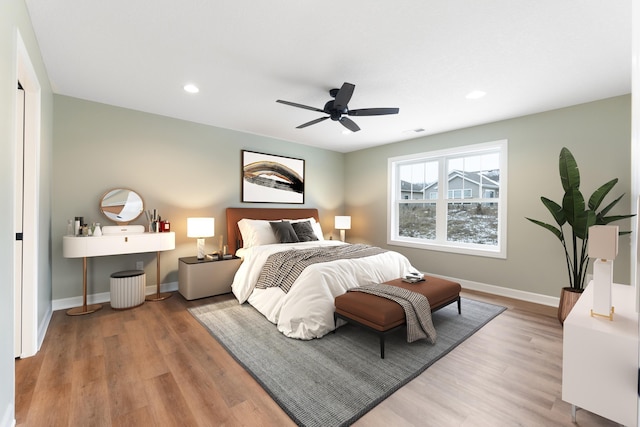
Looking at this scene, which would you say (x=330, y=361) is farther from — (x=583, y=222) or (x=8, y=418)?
(x=583, y=222)

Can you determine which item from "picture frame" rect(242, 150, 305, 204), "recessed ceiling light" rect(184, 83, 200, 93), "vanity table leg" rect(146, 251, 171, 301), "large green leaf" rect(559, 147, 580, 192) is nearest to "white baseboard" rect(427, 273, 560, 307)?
"large green leaf" rect(559, 147, 580, 192)

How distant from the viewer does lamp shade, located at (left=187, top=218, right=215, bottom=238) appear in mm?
3879

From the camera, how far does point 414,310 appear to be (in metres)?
2.50

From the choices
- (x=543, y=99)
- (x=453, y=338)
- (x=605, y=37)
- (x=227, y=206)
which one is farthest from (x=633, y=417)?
(x=227, y=206)

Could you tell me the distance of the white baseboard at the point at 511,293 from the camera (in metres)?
3.63

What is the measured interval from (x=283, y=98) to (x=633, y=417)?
3663 millimetres

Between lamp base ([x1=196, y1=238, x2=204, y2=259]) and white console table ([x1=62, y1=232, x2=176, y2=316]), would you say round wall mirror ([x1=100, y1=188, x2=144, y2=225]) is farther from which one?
lamp base ([x1=196, y1=238, x2=204, y2=259])

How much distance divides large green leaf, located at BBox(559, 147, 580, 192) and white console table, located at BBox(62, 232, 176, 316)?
4.69 meters

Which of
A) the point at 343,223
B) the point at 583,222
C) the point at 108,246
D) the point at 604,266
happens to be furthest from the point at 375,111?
the point at 108,246

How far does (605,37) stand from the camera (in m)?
2.10

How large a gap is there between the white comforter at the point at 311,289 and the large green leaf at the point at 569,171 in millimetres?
1952

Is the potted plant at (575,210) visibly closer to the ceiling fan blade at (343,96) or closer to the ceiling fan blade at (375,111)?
the ceiling fan blade at (375,111)

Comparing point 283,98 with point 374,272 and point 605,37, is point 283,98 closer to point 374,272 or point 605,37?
point 374,272

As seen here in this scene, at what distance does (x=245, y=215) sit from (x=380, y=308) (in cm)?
299
